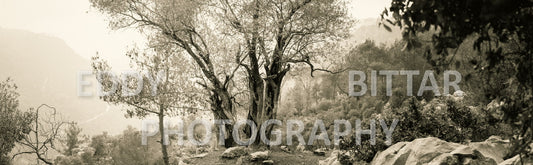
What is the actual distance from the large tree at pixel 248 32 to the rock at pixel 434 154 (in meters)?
7.13

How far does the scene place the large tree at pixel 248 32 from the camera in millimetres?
13688

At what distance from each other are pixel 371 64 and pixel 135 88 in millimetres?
18407

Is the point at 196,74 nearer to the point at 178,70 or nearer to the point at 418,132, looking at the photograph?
the point at 178,70

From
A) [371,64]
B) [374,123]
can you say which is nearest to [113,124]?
[371,64]

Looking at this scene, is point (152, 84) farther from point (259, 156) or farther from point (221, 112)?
point (259, 156)

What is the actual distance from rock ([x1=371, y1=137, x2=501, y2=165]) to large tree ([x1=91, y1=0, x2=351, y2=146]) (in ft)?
23.4

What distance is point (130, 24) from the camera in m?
15.0

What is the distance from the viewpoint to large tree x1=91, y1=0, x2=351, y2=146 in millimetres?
13688

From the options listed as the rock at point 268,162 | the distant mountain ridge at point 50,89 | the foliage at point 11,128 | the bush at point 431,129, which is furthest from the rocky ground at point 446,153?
the distant mountain ridge at point 50,89

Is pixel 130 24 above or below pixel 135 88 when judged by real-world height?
above

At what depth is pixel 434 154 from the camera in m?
6.34

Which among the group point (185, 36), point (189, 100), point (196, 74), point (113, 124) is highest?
point (185, 36)

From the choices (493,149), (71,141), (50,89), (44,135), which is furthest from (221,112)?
(50,89)

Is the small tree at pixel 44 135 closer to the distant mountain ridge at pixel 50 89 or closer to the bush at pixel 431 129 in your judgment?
the bush at pixel 431 129
